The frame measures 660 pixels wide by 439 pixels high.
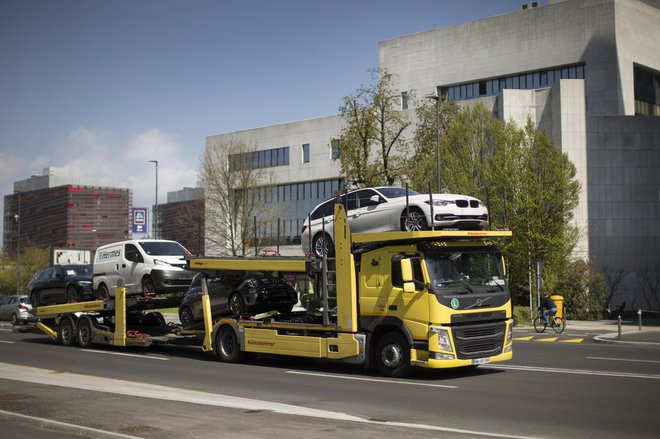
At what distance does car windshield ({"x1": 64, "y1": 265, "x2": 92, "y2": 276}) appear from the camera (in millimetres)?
23672

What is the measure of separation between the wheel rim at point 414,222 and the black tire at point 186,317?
6.18 metres

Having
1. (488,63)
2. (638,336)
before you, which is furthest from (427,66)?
(638,336)

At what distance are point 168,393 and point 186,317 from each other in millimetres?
6391

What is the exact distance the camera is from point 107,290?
21.0 m

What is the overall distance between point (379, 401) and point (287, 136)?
58.7 metres

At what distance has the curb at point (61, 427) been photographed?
859cm

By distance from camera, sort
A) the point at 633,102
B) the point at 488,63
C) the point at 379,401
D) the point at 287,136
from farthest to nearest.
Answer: the point at 287,136 → the point at 488,63 → the point at 633,102 → the point at 379,401

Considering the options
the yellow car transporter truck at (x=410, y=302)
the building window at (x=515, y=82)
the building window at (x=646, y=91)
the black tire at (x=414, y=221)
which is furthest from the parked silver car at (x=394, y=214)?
the building window at (x=646, y=91)

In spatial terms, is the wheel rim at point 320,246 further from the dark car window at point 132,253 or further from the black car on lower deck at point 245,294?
the dark car window at point 132,253

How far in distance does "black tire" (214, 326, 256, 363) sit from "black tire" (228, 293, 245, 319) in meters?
0.39

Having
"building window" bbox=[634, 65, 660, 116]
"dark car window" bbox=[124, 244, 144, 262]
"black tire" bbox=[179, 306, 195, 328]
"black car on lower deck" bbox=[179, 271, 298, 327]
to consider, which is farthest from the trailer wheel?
"building window" bbox=[634, 65, 660, 116]

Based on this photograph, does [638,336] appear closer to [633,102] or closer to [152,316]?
[152,316]

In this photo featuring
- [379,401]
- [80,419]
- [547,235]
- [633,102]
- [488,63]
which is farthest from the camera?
[488,63]

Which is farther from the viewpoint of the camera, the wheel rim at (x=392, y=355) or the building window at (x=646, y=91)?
the building window at (x=646, y=91)
